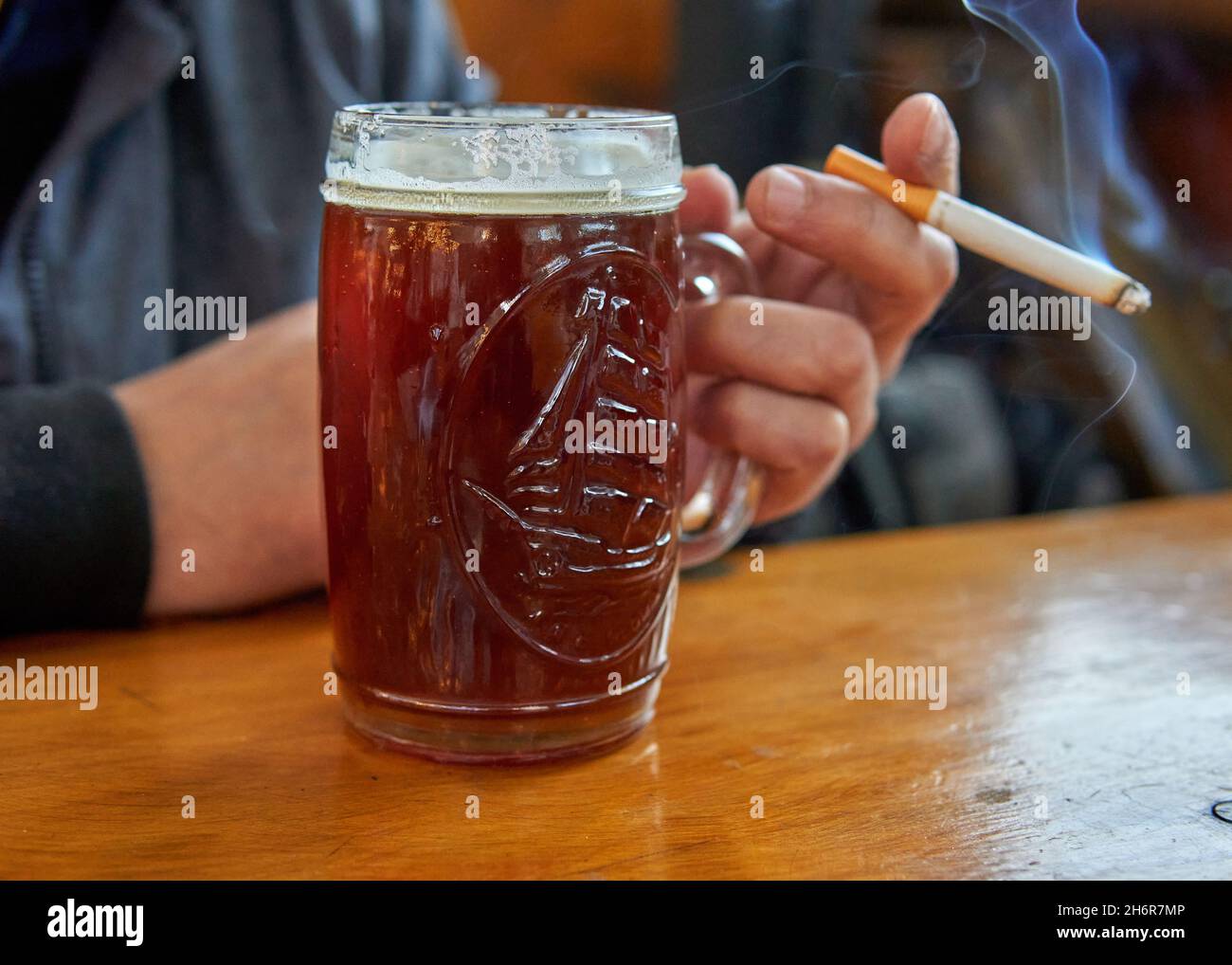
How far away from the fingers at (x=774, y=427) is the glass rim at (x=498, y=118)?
0.22m

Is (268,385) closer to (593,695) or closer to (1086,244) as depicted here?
(593,695)

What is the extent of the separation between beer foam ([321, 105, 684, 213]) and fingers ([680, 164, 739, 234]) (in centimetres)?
21

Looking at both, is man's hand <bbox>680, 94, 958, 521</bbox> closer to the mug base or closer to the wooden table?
the wooden table

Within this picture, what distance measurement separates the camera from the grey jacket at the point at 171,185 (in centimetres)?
125

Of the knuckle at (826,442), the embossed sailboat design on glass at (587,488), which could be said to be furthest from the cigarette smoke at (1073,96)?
the embossed sailboat design on glass at (587,488)

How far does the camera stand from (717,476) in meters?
0.98

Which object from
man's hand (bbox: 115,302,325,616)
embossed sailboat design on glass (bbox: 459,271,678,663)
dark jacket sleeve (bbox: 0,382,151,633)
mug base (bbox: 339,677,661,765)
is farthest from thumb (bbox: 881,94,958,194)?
dark jacket sleeve (bbox: 0,382,151,633)

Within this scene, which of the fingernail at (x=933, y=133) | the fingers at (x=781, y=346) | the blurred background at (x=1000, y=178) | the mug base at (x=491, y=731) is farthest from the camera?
the blurred background at (x=1000, y=178)

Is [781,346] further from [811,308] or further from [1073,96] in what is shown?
[1073,96]

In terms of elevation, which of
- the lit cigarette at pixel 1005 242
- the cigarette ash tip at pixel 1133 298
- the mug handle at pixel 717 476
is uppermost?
the lit cigarette at pixel 1005 242

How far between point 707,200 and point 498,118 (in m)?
0.24

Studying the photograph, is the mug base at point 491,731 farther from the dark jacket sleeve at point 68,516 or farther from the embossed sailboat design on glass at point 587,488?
the dark jacket sleeve at point 68,516

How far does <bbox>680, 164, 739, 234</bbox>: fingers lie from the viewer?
3.06 feet
